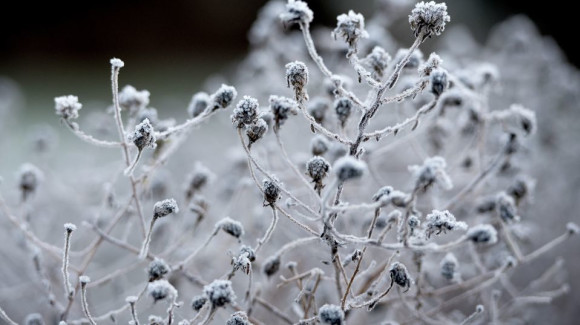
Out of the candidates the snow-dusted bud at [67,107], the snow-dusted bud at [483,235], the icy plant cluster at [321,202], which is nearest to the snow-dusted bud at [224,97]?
the icy plant cluster at [321,202]

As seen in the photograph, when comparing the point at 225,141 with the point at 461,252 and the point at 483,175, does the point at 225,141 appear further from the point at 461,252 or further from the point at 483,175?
the point at 483,175

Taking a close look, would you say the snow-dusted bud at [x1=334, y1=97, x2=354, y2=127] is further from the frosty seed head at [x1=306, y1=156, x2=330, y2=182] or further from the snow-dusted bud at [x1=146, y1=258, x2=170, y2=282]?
the snow-dusted bud at [x1=146, y1=258, x2=170, y2=282]

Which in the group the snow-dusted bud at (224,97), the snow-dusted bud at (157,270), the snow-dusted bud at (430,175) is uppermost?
the snow-dusted bud at (224,97)

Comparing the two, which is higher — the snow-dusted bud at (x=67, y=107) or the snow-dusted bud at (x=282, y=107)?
the snow-dusted bud at (x=67, y=107)

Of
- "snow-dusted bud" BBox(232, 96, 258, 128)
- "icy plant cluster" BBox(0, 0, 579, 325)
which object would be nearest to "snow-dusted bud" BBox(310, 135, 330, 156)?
"icy plant cluster" BBox(0, 0, 579, 325)

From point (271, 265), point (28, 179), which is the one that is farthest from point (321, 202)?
point (28, 179)

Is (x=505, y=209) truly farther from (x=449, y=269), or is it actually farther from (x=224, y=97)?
(x=224, y=97)

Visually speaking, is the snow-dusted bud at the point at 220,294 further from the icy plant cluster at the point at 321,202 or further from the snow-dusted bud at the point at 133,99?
the snow-dusted bud at the point at 133,99

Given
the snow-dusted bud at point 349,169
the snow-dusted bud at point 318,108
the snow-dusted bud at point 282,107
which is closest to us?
the snow-dusted bud at point 349,169
